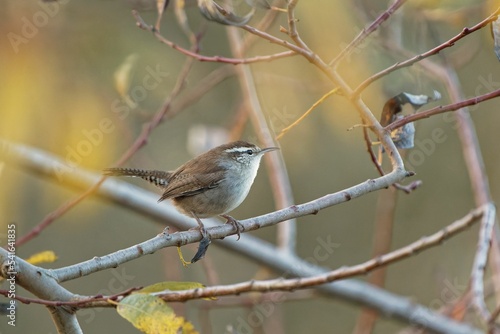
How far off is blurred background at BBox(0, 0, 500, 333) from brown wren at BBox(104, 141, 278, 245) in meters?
0.40

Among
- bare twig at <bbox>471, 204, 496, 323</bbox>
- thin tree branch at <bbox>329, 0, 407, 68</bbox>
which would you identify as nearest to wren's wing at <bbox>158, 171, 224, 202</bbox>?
bare twig at <bbox>471, 204, 496, 323</bbox>

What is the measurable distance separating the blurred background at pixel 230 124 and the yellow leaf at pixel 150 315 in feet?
3.81

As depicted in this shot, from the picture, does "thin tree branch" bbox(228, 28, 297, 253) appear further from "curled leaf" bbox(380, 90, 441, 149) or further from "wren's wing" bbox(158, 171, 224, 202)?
"curled leaf" bbox(380, 90, 441, 149)

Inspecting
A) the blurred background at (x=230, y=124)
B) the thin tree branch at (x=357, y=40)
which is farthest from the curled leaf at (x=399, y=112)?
the thin tree branch at (x=357, y=40)

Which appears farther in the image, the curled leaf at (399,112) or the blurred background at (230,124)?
the blurred background at (230,124)

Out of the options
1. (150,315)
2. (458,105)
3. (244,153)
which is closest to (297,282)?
(150,315)

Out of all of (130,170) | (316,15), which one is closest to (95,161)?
(130,170)

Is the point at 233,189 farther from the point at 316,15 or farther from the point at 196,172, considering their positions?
the point at 316,15

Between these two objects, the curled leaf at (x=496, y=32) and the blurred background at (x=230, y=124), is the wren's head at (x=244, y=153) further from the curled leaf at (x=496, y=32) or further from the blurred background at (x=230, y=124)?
the curled leaf at (x=496, y=32)

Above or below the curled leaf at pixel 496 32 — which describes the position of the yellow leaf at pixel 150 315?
below

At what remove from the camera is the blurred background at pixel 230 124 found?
3.90 metres

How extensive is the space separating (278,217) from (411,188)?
2.46ft

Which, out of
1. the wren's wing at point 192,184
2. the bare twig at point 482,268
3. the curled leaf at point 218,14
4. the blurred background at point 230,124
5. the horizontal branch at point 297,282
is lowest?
the horizontal branch at point 297,282

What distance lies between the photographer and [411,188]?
2.78 m
